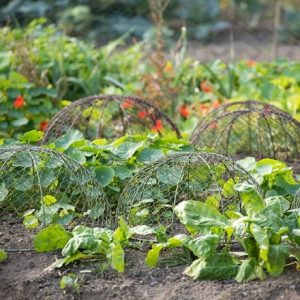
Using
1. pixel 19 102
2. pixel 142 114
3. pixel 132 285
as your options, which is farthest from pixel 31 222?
pixel 19 102

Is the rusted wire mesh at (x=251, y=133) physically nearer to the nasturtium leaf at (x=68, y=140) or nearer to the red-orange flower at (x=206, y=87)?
the nasturtium leaf at (x=68, y=140)

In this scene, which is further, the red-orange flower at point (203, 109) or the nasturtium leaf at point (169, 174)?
the red-orange flower at point (203, 109)

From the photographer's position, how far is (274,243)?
3.26 metres

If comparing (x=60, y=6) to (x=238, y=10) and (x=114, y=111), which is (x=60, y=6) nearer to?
(x=238, y=10)

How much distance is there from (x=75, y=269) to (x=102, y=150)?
1024 millimetres

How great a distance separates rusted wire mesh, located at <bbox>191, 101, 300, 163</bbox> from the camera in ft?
16.0

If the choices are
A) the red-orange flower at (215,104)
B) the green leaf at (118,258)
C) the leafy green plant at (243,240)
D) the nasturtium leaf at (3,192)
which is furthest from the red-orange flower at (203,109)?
the green leaf at (118,258)

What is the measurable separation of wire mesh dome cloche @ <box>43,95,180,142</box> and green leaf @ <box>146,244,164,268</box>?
180cm

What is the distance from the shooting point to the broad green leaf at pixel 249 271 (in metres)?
3.21

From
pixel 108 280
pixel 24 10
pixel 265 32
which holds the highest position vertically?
pixel 108 280

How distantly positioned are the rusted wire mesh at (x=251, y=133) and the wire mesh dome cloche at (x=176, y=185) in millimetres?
910

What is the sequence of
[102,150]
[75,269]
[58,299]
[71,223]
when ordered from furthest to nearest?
[102,150] < [71,223] < [75,269] < [58,299]

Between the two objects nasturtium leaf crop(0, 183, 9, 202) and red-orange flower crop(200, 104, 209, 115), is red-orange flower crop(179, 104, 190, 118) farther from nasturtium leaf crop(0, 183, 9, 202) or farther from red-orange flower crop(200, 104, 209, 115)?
nasturtium leaf crop(0, 183, 9, 202)

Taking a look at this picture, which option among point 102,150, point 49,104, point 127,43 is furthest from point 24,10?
point 102,150
